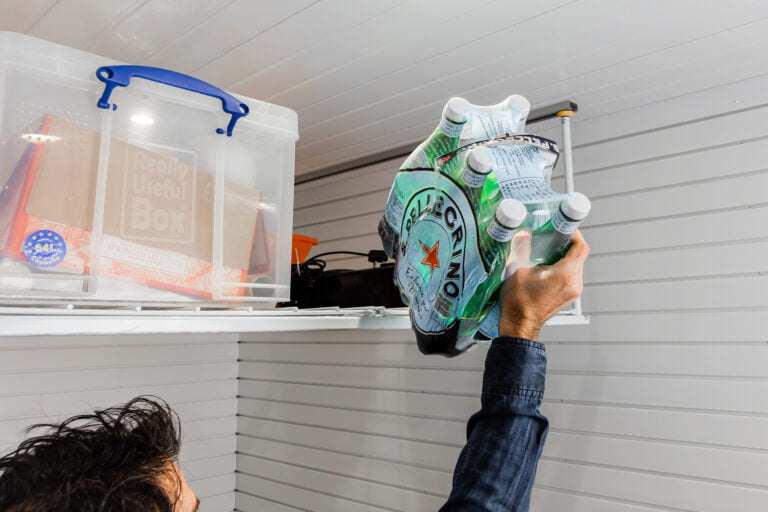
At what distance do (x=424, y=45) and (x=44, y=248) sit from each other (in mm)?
988

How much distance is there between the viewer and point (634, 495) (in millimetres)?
1718

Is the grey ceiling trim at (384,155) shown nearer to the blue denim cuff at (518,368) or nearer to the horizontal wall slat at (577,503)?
the blue denim cuff at (518,368)

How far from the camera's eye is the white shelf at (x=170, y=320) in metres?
0.88

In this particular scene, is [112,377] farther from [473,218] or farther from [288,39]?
[473,218]

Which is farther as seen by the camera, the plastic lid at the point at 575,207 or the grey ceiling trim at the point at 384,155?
the grey ceiling trim at the point at 384,155

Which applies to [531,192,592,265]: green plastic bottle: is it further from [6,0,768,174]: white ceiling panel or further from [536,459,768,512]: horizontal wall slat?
[536,459,768,512]: horizontal wall slat

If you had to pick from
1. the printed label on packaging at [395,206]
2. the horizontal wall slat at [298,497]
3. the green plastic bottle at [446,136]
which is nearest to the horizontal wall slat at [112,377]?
the horizontal wall slat at [298,497]

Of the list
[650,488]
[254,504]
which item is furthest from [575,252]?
[254,504]

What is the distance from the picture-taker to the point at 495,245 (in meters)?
0.97

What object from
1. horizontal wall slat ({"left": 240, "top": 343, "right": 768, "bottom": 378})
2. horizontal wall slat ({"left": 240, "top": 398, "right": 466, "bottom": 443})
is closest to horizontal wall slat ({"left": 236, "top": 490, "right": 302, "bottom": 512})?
horizontal wall slat ({"left": 240, "top": 398, "right": 466, "bottom": 443})

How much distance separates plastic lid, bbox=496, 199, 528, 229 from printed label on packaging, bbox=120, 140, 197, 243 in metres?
0.65

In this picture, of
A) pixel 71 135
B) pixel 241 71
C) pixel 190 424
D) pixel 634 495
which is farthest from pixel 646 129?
pixel 190 424

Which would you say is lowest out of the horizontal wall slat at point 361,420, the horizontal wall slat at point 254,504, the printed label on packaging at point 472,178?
the horizontal wall slat at point 254,504

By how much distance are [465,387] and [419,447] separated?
0.32m
